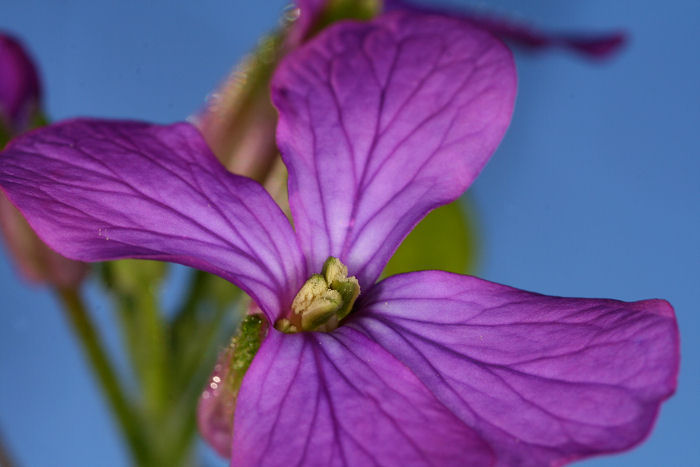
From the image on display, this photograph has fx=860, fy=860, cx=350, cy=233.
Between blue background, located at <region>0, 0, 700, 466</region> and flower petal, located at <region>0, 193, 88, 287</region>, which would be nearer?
flower petal, located at <region>0, 193, 88, 287</region>

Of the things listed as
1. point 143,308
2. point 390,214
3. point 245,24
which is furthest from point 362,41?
point 245,24

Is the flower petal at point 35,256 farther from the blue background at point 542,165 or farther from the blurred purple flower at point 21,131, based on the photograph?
the blue background at point 542,165

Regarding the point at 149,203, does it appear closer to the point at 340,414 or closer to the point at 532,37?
the point at 340,414

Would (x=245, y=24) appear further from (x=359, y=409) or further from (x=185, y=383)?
(x=359, y=409)

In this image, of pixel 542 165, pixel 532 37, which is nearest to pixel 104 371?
pixel 532 37

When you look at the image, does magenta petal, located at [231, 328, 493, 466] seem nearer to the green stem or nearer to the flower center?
the flower center

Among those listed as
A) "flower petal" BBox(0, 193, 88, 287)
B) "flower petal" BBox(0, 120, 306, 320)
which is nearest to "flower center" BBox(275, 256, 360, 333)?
"flower petal" BBox(0, 120, 306, 320)
